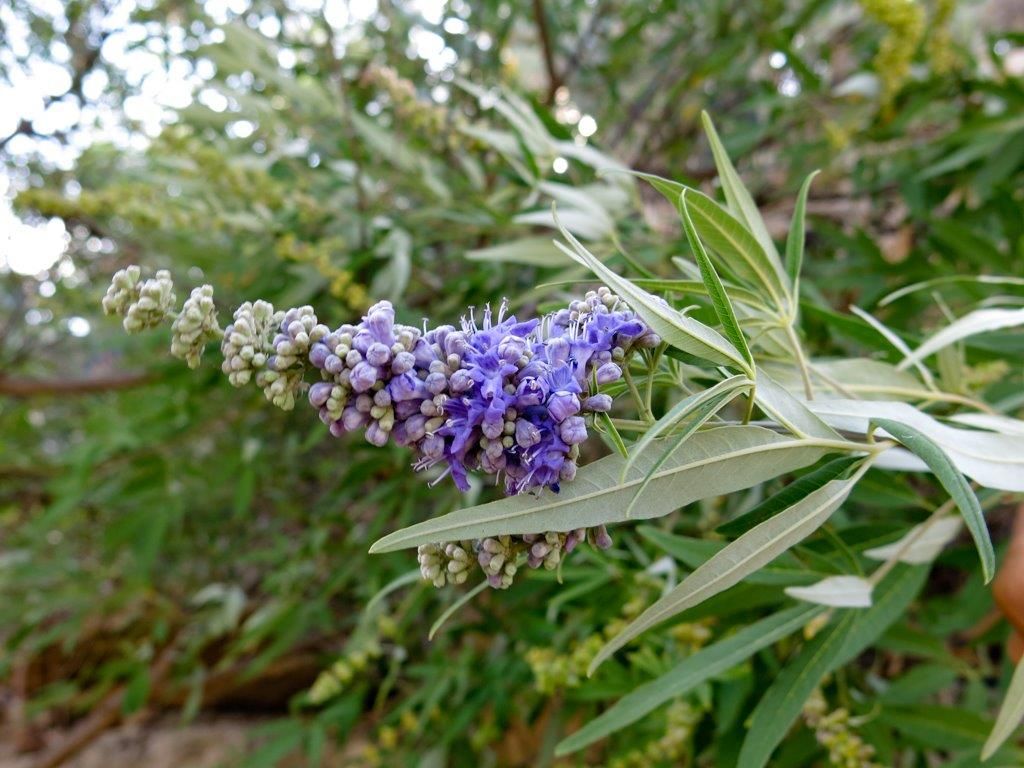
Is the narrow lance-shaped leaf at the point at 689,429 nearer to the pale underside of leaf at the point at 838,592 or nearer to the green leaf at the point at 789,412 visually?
the green leaf at the point at 789,412

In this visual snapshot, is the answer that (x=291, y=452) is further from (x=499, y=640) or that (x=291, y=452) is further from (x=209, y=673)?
(x=209, y=673)

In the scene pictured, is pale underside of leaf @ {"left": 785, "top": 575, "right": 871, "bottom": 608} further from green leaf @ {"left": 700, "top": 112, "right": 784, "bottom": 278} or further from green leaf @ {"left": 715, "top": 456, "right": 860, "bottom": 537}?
green leaf @ {"left": 700, "top": 112, "right": 784, "bottom": 278}

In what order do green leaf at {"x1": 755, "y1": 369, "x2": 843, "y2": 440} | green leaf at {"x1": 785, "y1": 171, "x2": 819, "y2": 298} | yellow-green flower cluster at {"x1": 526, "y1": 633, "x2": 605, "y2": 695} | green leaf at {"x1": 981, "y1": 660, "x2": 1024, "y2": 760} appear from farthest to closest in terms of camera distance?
yellow-green flower cluster at {"x1": 526, "y1": 633, "x2": 605, "y2": 695}
green leaf at {"x1": 785, "y1": 171, "x2": 819, "y2": 298}
green leaf at {"x1": 981, "y1": 660, "x2": 1024, "y2": 760}
green leaf at {"x1": 755, "y1": 369, "x2": 843, "y2": 440}

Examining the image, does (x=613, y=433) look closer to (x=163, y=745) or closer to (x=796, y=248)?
(x=796, y=248)

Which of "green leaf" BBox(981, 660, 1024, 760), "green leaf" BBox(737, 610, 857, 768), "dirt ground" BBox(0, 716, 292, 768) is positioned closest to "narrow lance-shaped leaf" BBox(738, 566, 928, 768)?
"green leaf" BBox(737, 610, 857, 768)

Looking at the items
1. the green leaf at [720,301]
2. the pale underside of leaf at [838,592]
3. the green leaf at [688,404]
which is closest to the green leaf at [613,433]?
the green leaf at [688,404]

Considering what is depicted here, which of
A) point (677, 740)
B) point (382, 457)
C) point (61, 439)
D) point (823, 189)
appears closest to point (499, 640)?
point (382, 457)
